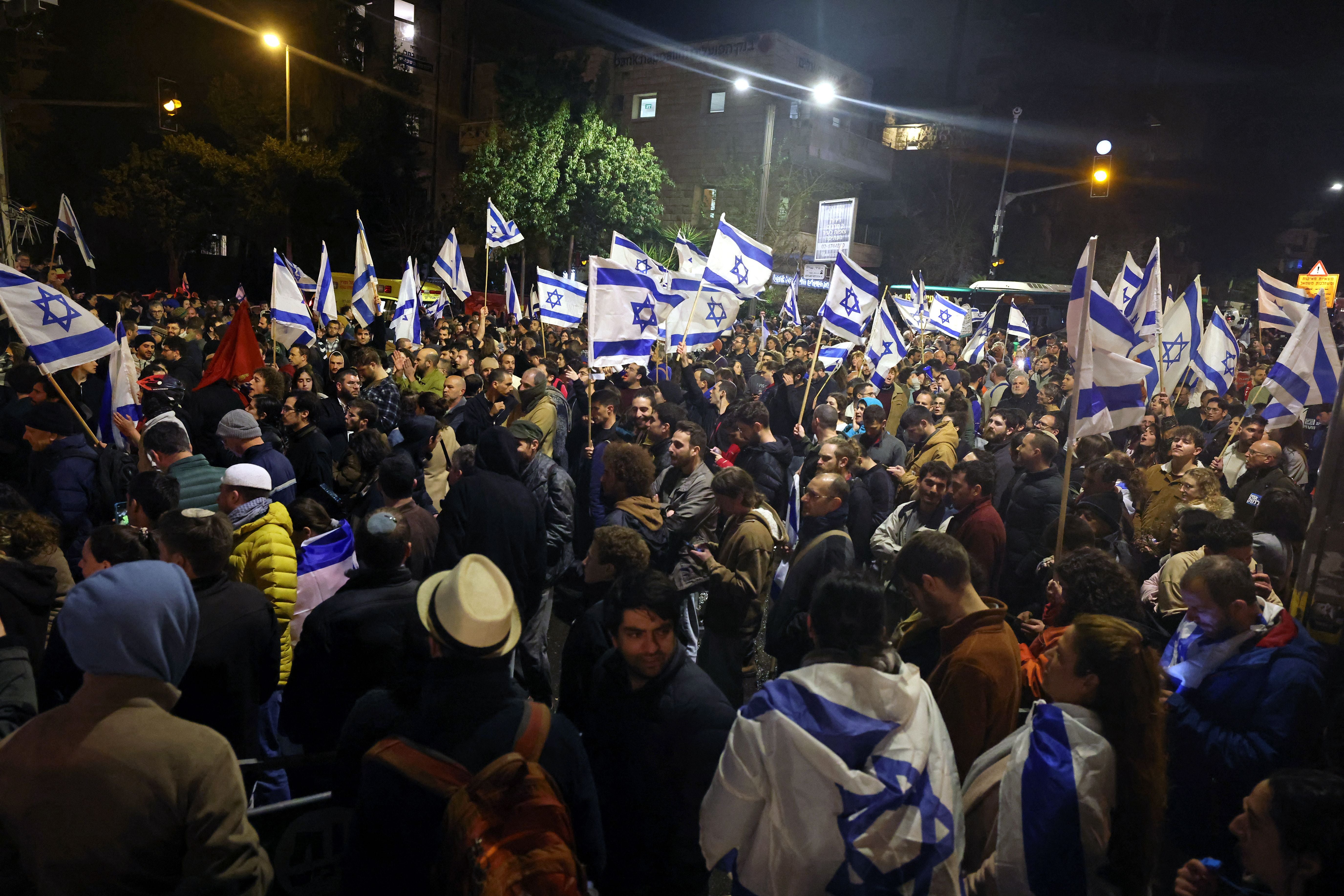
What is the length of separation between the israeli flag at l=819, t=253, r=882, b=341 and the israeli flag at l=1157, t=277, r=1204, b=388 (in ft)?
12.5

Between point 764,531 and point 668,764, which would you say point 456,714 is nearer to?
point 668,764

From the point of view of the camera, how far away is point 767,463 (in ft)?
22.2

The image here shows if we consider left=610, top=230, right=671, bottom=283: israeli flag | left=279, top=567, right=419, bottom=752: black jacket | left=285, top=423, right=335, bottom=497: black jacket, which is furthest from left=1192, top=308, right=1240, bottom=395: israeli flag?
left=279, top=567, right=419, bottom=752: black jacket

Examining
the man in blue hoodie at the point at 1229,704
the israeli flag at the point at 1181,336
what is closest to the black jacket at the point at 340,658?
the man in blue hoodie at the point at 1229,704

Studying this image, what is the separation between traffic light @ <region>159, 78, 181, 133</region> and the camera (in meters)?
17.3

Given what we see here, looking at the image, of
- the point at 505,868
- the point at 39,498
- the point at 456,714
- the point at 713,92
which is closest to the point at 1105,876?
the point at 505,868

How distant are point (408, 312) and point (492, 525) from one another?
27.8ft

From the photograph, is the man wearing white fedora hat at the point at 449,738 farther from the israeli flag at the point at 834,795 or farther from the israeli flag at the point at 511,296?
the israeli flag at the point at 511,296

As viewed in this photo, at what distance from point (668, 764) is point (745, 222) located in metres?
37.0

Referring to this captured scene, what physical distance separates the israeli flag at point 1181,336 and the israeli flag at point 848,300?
3.82 meters

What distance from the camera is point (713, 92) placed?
42.3 m

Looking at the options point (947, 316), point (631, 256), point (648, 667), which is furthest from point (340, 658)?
point (947, 316)

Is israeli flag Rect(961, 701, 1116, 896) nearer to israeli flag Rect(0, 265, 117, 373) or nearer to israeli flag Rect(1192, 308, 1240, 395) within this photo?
israeli flag Rect(0, 265, 117, 373)

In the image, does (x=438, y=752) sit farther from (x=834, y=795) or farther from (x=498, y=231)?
(x=498, y=231)
